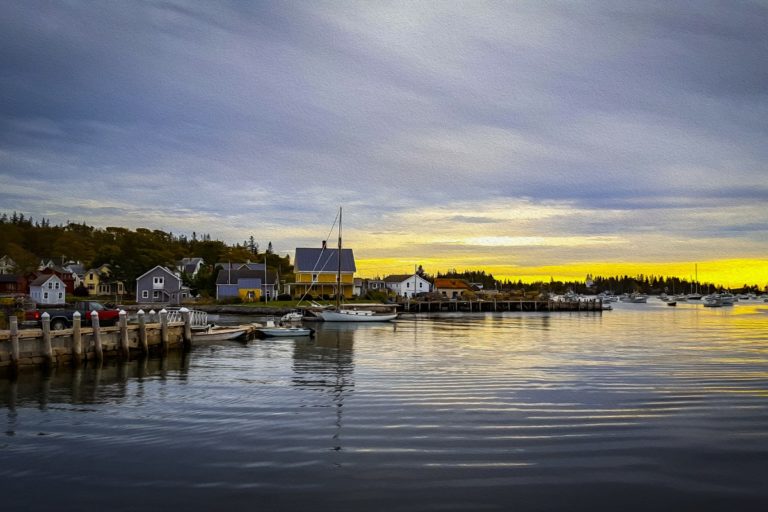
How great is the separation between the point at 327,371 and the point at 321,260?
7794 centimetres

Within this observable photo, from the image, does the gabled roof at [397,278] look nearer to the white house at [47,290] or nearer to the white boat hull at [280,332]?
the white house at [47,290]

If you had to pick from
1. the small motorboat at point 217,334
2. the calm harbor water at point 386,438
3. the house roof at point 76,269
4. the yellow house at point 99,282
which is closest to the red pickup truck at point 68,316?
the small motorboat at point 217,334

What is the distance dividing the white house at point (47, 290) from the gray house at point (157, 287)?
469 inches

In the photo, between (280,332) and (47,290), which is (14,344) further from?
(47,290)

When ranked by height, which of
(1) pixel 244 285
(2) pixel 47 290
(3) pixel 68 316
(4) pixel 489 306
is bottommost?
(4) pixel 489 306

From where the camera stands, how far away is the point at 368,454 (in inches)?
551

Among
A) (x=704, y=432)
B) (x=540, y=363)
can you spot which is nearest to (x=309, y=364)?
(x=540, y=363)

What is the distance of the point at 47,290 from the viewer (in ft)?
328

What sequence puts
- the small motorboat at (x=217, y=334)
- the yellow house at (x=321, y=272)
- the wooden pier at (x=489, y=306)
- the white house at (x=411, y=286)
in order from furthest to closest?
the white house at (x=411, y=286), the wooden pier at (x=489, y=306), the yellow house at (x=321, y=272), the small motorboat at (x=217, y=334)

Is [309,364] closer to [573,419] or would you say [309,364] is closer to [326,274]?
[573,419]

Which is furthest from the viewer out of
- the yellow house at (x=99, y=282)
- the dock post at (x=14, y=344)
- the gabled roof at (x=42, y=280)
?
the yellow house at (x=99, y=282)

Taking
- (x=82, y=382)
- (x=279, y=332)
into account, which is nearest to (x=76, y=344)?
(x=82, y=382)

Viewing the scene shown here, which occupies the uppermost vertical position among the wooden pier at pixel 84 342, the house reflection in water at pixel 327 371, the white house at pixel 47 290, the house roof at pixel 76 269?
the house roof at pixel 76 269

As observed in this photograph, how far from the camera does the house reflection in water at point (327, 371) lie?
805 inches
